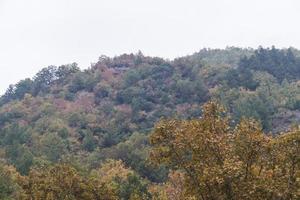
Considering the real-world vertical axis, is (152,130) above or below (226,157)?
above

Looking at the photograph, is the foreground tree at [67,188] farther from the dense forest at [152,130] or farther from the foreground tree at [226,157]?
the foreground tree at [226,157]

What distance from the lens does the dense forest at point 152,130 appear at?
19812 millimetres

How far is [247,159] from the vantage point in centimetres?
1997

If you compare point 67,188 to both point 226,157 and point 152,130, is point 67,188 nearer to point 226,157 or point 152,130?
point 152,130

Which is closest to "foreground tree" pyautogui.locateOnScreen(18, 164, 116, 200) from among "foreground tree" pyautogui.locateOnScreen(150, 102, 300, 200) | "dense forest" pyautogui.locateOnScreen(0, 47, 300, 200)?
"dense forest" pyautogui.locateOnScreen(0, 47, 300, 200)

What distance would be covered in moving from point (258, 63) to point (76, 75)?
123 ft

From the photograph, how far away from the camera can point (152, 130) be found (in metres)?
24.1

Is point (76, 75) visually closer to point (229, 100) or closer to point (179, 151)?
point (229, 100)

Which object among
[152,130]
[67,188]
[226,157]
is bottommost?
[67,188]

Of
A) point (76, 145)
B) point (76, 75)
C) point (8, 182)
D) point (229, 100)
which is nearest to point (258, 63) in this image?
point (229, 100)

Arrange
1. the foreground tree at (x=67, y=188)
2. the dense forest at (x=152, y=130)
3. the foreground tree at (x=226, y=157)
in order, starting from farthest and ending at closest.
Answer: the foreground tree at (x=67, y=188) < the dense forest at (x=152, y=130) < the foreground tree at (x=226, y=157)

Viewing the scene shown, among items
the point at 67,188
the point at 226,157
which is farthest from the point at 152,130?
the point at 226,157

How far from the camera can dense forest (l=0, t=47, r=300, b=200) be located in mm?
19812

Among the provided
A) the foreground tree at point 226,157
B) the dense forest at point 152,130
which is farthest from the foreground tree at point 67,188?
the foreground tree at point 226,157
